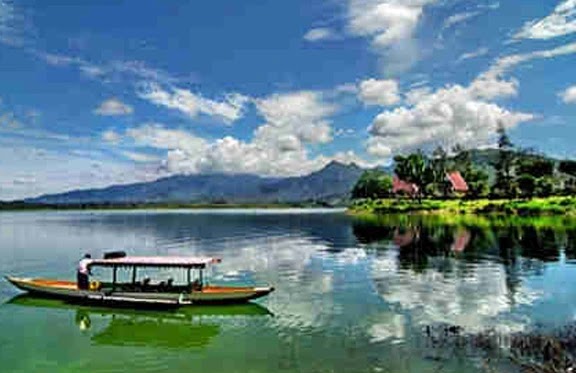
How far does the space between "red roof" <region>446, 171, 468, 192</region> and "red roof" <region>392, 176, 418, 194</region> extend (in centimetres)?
967

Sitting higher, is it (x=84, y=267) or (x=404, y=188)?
(x=404, y=188)

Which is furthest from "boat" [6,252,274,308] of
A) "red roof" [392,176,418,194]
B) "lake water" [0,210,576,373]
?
→ "red roof" [392,176,418,194]

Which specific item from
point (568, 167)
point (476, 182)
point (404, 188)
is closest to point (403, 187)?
point (404, 188)

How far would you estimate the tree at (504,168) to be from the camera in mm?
131000

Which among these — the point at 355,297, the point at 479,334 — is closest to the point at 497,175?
the point at 355,297

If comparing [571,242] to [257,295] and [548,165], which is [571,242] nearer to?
[257,295]

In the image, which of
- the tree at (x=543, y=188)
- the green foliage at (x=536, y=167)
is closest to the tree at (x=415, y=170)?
the green foliage at (x=536, y=167)

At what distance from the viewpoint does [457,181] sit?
15588 cm

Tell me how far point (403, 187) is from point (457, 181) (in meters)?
17.6

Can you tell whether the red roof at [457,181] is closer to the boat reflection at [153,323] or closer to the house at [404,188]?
the house at [404,188]

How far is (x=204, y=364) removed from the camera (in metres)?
22.5

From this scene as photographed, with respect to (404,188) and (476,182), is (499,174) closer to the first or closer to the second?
(476,182)

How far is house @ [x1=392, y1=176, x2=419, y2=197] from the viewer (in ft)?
522

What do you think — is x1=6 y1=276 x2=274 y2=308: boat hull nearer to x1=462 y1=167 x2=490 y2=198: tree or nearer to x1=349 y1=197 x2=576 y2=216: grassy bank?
x1=349 y1=197 x2=576 y2=216: grassy bank
